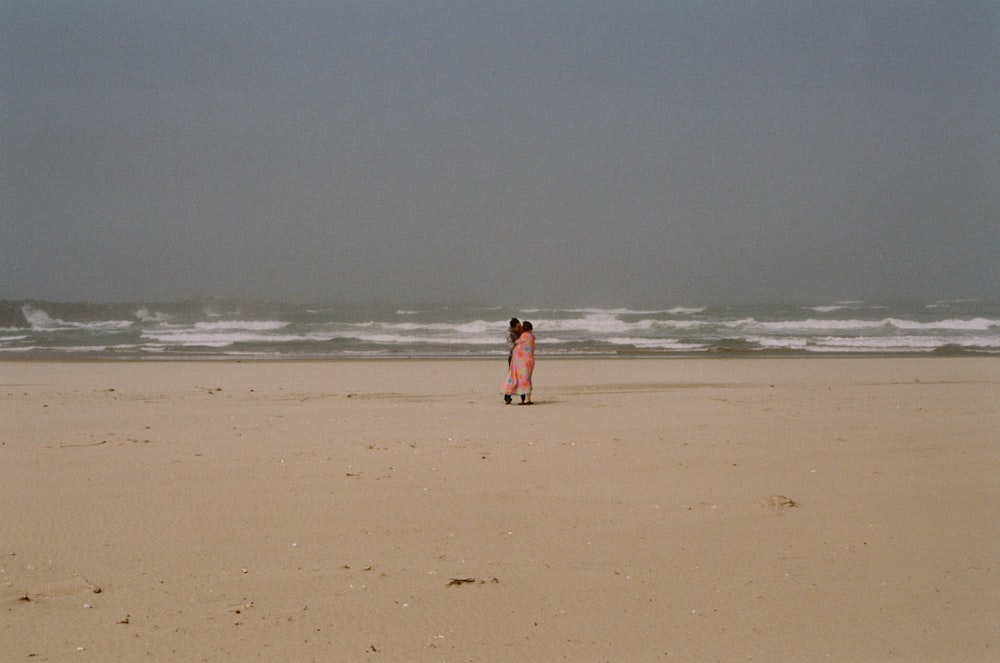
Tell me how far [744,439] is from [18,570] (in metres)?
6.74

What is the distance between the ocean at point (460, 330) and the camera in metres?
29.5

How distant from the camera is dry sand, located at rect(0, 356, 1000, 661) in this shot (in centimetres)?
396

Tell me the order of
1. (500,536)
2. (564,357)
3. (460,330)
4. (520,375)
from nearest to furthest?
1. (500,536)
2. (520,375)
3. (564,357)
4. (460,330)

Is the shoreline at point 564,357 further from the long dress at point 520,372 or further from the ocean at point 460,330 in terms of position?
the long dress at point 520,372

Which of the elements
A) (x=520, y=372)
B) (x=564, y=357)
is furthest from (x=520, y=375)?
(x=564, y=357)

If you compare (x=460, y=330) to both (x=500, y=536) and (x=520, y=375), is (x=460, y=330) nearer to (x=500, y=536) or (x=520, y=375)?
(x=520, y=375)

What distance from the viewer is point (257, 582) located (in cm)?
459

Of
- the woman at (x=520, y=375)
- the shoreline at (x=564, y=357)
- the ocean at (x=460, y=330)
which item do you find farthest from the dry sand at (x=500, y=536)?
the ocean at (x=460, y=330)

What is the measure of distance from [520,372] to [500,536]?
296 inches

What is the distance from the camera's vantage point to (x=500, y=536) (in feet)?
17.9

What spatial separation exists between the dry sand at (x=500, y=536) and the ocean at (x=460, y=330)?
1711 centimetres

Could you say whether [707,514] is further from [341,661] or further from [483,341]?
[483,341]

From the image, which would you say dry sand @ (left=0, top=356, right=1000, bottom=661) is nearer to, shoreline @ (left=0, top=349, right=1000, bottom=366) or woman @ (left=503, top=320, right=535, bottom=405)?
woman @ (left=503, top=320, right=535, bottom=405)

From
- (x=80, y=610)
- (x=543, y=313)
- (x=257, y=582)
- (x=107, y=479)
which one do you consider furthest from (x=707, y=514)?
(x=543, y=313)
